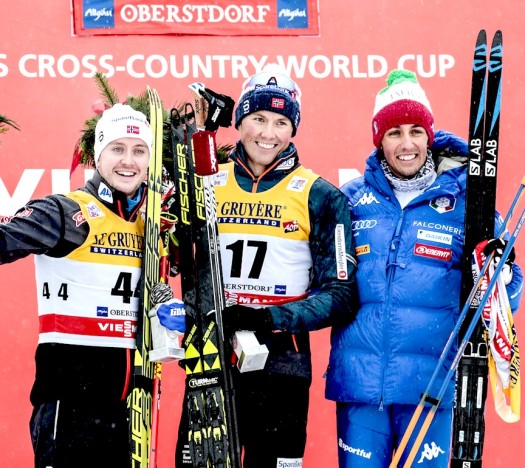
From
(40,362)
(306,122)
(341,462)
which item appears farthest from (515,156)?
(40,362)

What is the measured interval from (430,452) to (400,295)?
53 centimetres

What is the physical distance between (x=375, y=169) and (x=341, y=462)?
101 centimetres

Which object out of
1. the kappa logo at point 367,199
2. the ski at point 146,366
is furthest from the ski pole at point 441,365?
the ski at point 146,366

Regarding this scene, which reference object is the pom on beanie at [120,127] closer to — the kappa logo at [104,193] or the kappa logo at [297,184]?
the kappa logo at [104,193]

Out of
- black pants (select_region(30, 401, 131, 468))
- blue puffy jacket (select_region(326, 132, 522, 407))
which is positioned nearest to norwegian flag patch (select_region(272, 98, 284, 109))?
blue puffy jacket (select_region(326, 132, 522, 407))

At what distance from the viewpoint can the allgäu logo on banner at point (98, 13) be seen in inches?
199

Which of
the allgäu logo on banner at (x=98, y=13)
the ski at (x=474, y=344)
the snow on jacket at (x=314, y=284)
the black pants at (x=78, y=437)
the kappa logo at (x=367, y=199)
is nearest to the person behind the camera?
the black pants at (x=78, y=437)

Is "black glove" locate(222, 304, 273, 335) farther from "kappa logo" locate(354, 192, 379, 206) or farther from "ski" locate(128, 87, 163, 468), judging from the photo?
"kappa logo" locate(354, 192, 379, 206)

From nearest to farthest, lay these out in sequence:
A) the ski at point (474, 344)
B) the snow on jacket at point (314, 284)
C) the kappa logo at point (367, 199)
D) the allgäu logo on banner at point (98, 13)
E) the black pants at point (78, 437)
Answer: the black pants at point (78, 437)
the snow on jacket at point (314, 284)
the ski at point (474, 344)
the kappa logo at point (367, 199)
the allgäu logo on banner at point (98, 13)

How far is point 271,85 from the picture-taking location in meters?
3.57

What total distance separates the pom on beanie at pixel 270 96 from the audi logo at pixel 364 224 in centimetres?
40

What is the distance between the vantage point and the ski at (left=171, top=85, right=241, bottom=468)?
10.7 ft

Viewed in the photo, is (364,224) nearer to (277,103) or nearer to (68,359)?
(277,103)

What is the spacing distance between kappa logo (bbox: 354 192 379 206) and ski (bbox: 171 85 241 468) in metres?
0.52
